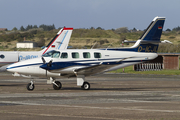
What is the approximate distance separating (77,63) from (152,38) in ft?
21.4

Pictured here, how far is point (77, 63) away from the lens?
67.1 feet

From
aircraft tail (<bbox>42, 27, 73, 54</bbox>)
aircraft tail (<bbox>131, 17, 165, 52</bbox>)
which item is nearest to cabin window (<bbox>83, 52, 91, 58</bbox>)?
aircraft tail (<bbox>131, 17, 165, 52</bbox>)

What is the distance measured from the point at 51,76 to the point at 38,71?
1.06m

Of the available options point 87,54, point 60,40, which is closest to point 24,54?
point 60,40

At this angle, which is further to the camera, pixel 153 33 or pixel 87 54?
pixel 153 33

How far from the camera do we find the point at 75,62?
2041 cm

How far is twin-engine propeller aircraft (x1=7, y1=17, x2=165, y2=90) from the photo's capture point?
19656 mm

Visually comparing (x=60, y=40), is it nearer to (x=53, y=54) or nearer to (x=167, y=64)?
(x=53, y=54)

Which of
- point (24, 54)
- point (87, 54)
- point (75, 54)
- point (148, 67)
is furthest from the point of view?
point (148, 67)

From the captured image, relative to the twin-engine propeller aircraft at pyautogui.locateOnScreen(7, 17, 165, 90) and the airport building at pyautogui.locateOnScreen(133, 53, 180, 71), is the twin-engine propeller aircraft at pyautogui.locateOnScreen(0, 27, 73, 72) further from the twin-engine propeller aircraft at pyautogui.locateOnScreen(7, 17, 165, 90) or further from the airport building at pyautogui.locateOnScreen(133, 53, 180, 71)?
the airport building at pyautogui.locateOnScreen(133, 53, 180, 71)

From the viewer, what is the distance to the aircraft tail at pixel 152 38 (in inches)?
906

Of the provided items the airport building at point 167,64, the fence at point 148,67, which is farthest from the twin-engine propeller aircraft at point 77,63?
the airport building at point 167,64

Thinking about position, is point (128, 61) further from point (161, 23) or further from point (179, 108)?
point (179, 108)

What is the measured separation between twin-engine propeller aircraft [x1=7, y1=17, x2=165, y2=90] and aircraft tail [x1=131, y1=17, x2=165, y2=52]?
72 centimetres
